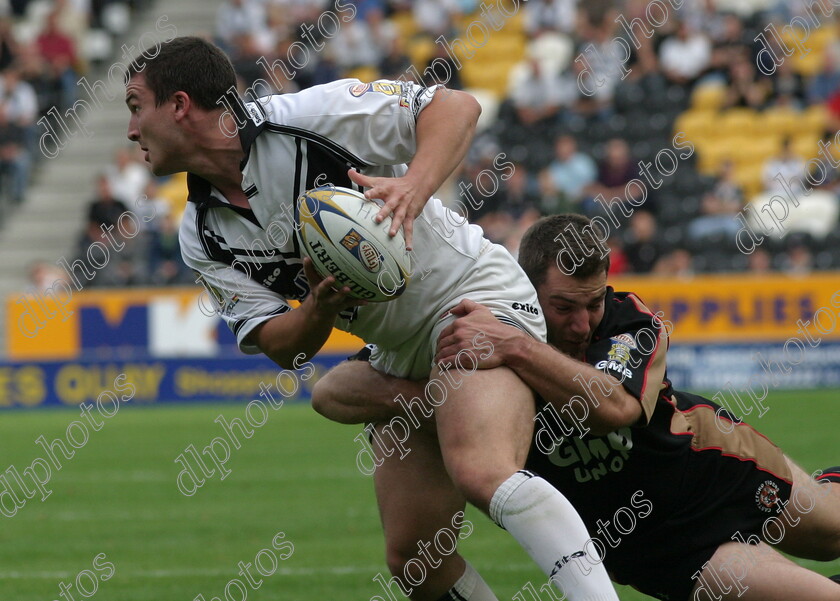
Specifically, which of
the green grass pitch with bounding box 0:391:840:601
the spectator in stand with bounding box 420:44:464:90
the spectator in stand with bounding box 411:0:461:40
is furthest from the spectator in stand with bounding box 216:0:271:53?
the green grass pitch with bounding box 0:391:840:601

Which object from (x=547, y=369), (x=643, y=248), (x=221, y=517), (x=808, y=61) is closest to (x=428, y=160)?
(x=547, y=369)

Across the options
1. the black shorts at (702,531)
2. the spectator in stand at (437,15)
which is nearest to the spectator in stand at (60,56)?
the spectator in stand at (437,15)

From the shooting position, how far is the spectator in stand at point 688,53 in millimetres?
17734

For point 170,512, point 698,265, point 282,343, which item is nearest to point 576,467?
point 282,343

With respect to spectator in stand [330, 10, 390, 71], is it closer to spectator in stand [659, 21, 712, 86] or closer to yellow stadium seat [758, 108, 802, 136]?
spectator in stand [659, 21, 712, 86]

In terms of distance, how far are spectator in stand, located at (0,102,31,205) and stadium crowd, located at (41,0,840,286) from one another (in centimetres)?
53

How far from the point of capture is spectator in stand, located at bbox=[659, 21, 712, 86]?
698 inches

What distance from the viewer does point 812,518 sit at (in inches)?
182

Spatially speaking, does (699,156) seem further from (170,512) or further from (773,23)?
(170,512)

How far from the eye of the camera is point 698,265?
50.6 feet

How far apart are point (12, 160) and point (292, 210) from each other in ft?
56.6

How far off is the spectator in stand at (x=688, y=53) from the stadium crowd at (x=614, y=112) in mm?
20

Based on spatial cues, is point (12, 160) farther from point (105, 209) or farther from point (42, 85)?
point (105, 209)

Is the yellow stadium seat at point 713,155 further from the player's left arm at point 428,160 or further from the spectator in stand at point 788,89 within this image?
the player's left arm at point 428,160
